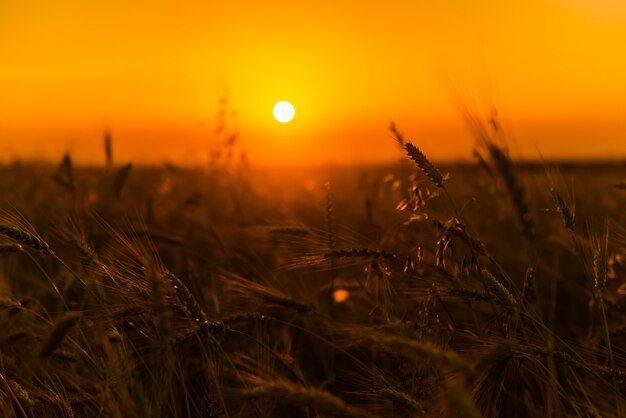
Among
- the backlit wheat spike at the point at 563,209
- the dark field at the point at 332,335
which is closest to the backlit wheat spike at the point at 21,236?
the dark field at the point at 332,335

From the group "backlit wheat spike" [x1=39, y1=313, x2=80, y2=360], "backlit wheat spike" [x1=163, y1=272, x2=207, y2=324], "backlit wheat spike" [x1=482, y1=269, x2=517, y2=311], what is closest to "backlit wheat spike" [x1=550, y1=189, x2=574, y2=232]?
"backlit wheat spike" [x1=482, y1=269, x2=517, y2=311]

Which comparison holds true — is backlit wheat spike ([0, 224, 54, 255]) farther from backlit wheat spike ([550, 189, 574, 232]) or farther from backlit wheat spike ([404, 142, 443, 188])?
backlit wheat spike ([550, 189, 574, 232])

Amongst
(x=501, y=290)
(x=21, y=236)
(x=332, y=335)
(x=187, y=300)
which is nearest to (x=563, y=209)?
(x=501, y=290)

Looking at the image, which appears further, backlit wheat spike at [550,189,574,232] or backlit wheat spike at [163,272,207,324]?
backlit wheat spike at [550,189,574,232]

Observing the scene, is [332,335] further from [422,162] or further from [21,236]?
[21,236]

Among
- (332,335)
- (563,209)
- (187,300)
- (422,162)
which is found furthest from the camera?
(332,335)

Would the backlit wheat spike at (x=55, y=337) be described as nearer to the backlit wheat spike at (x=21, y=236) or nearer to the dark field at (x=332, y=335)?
the dark field at (x=332, y=335)

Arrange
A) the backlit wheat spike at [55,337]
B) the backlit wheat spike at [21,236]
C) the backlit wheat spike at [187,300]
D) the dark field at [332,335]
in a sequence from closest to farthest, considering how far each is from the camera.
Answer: the backlit wheat spike at [55,337], the dark field at [332,335], the backlit wheat spike at [187,300], the backlit wheat spike at [21,236]

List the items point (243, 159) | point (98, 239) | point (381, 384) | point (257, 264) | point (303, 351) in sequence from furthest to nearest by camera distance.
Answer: point (243, 159) < point (98, 239) < point (257, 264) < point (303, 351) < point (381, 384)

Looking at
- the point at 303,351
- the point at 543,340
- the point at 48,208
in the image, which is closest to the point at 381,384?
the point at 543,340

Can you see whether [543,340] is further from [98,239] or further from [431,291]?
[98,239]

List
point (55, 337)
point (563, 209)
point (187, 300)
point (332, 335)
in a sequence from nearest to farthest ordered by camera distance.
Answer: point (55, 337) → point (187, 300) → point (563, 209) → point (332, 335)

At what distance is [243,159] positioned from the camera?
5.30m

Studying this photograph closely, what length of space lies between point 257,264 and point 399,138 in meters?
1.94
